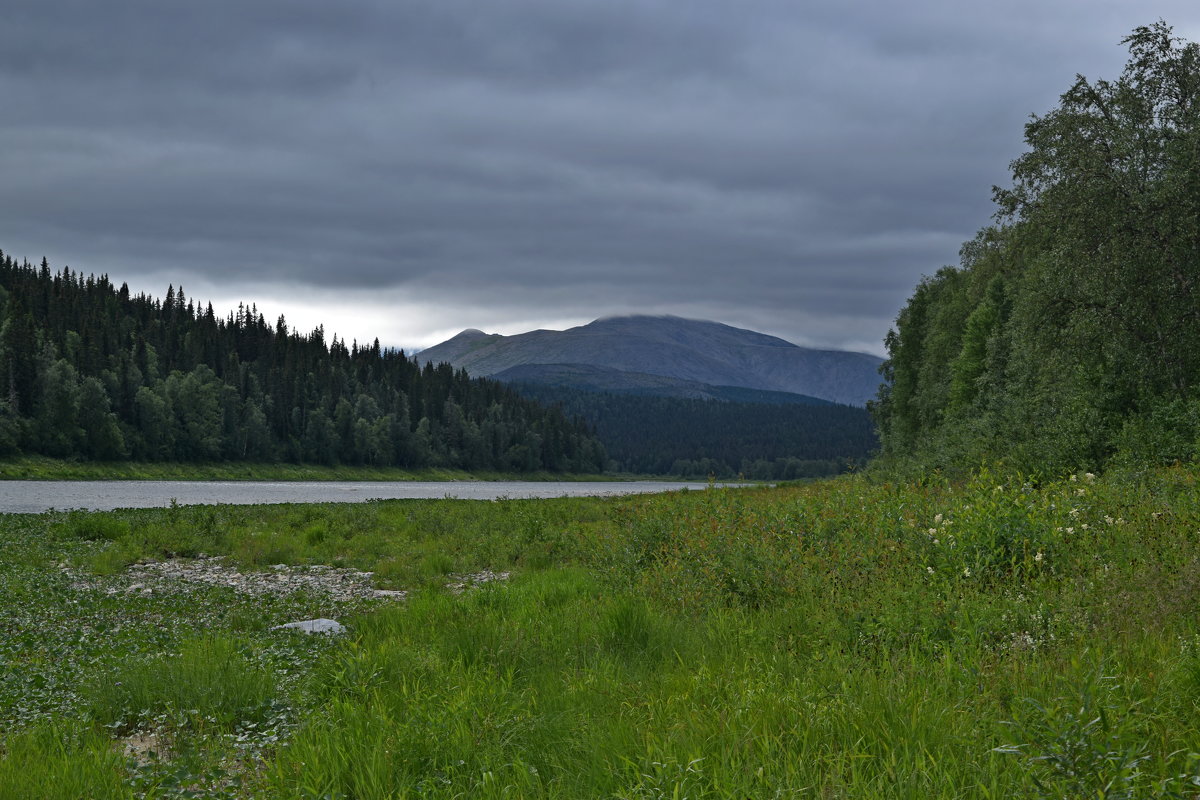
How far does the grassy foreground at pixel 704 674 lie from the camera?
489 centimetres

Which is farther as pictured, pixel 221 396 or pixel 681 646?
pixel 221 396

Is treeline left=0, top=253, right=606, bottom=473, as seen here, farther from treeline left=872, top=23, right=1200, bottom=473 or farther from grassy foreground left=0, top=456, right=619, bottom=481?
treeline left=872, top=23, right=1200, bottom=473

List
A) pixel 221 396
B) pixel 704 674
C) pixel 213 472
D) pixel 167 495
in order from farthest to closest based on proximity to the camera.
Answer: pixel 221 396, pixel 213 472, pixel 167 495, pixel 704 674

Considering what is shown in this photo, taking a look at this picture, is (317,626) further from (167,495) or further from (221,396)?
(221,396)

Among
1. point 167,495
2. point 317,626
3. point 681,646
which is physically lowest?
point 167,495

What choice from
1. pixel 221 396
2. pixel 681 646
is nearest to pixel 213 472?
pixel 221 396

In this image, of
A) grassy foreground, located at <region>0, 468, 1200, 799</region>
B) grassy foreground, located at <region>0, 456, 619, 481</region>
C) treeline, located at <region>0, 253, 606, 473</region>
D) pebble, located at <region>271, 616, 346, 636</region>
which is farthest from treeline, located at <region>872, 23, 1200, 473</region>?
treeline, located at <region>0, 253, 606, 473</region>

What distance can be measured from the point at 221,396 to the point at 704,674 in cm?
13848

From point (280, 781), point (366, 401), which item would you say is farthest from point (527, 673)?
point (366, 401)

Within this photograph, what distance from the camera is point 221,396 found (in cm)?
13088

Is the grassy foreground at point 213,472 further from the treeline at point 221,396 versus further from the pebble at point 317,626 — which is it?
the pebble at point 317,626

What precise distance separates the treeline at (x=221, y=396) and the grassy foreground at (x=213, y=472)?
229cm

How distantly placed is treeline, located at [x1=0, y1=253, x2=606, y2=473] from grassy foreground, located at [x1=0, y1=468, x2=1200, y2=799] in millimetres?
105579

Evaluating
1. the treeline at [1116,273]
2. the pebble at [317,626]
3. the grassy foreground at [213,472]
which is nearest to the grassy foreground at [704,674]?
the pebble at [317,626]
